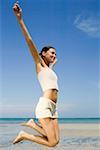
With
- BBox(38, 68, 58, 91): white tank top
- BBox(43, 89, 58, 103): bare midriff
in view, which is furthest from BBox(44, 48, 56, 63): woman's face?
BBox(43, 89, 58, 103): bare midriff

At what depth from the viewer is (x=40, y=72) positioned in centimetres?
387

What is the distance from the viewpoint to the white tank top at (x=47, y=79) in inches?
151

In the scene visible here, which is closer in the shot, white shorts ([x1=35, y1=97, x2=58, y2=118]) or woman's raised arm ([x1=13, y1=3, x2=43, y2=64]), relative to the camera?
woman's raised arm ([x1=13, y1=3, x2=43, y2=64])

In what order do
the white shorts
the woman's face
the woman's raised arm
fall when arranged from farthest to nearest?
the woman's face, the white shorts, the woman's raised arm

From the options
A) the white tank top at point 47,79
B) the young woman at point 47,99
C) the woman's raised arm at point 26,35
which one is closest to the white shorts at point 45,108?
the young woman at point 47,99

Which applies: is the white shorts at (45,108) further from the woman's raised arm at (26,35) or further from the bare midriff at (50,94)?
the woman's raised arm at (26,35)

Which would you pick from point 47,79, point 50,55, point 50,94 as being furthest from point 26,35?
point 50,94

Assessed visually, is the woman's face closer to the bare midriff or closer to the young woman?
the young woman

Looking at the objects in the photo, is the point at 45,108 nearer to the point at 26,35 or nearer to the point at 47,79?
the point at 47,79

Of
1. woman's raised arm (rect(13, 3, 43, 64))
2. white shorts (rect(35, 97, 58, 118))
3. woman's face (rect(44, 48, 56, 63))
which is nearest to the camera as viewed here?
woman's raised arm (rect(13, 3, 43, 64))

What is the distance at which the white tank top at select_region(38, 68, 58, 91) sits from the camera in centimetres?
384

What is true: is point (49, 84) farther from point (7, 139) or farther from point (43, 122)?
→ point (7, 139)

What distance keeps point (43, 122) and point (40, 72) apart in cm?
45

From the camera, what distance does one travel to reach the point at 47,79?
12.6 ft
